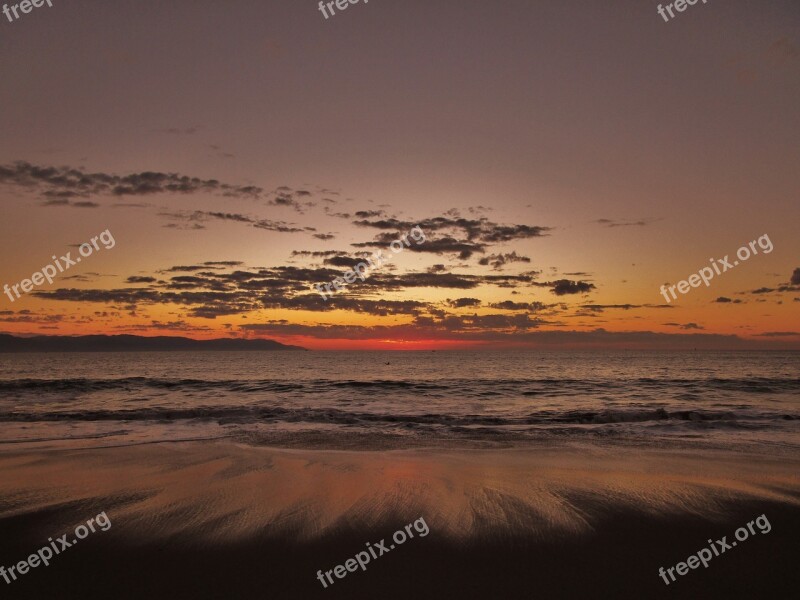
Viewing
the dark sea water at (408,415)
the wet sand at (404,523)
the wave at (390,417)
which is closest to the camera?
the wet sand at (404,523)

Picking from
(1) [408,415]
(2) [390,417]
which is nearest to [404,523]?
(2) [390,417]

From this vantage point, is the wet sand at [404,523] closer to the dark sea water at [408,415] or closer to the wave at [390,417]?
the dark sea water at [408,415]

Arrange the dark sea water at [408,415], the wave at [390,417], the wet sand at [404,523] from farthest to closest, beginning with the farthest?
the wave at [390,417] → the dark sea water at [408,415] → the wet sand at [404,523]

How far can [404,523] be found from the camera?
6.79 meters

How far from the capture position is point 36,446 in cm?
1291

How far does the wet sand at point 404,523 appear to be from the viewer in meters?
5.10

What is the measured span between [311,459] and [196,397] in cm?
2383

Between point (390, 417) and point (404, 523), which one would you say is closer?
point (404, 523)

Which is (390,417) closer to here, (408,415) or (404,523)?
(408,415)

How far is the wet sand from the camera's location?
5.10 metres

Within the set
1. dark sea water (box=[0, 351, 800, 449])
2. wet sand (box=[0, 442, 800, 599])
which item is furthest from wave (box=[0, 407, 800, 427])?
wet sand (box=[0, 442, 800, 599])

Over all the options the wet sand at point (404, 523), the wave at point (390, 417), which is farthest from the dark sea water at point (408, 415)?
the wet sand at point (404, 523)

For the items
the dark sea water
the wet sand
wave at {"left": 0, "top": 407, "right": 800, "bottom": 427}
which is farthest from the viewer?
wave at {"left": 0, "top": 407, "right": 800, "bottom": 427}

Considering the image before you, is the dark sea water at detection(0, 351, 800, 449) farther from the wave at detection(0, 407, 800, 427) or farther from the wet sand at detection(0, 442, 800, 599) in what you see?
the wet sand at detection(0, 442, 800, 599)
